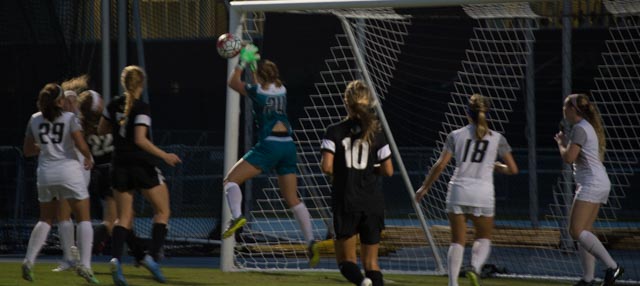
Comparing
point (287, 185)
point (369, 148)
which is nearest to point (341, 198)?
point (369, 148)

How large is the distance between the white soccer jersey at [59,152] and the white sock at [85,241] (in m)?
0.35

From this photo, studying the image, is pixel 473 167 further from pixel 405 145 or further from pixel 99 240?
pixel 405 145

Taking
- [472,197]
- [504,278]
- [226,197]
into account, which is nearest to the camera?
[472,197]

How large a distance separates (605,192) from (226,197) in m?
3.14

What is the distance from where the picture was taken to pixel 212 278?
1196 cm

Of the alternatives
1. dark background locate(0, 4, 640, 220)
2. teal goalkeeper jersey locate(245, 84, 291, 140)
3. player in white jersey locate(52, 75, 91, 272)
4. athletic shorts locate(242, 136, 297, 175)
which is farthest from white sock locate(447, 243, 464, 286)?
dark background locate(0, 4, 640, 220)

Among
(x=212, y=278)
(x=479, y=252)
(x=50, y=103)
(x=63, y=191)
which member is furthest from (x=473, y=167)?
(x=50, y=103)

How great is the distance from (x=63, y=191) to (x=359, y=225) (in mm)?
2745

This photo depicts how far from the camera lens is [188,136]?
2141 centimetres

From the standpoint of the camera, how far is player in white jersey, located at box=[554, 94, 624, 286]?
34.9 feet

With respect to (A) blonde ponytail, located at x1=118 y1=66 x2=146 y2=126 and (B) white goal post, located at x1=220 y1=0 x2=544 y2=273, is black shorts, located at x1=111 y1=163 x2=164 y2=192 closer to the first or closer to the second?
(A) blonde ponytail, located at x1=118 y1=66 x2=146 y2=126

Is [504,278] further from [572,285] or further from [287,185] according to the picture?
[287,185]

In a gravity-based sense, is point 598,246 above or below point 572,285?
above

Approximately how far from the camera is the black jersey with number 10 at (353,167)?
350 inches
